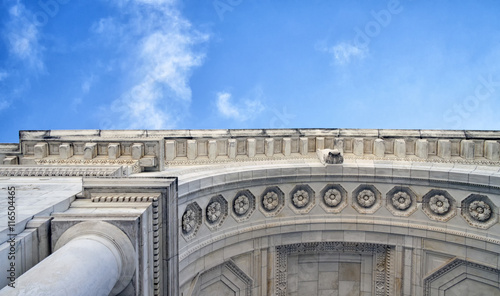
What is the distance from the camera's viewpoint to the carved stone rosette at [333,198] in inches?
436

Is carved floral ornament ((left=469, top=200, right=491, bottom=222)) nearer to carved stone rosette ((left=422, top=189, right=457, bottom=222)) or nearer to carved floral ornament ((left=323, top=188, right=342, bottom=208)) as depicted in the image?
carved stone rosette ((left=422, top=189, right=457, bottom=222))

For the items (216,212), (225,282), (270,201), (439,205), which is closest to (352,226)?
(439,205)

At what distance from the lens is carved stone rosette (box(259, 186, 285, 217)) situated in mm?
10656

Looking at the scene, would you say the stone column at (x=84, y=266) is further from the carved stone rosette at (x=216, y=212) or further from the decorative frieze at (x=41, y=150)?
the decorative frieze at (x=41, y=150)

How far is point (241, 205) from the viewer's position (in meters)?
10.3

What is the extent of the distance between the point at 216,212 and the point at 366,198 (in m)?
4.31

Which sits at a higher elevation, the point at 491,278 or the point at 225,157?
the point at 225,157

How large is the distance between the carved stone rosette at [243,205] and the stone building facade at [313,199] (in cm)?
4

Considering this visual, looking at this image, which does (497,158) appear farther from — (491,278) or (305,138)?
(305,138)

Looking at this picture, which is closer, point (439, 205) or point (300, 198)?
point (439, 205)

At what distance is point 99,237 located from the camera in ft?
16.6

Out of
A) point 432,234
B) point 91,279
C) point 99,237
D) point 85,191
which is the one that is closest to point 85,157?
point 85,191

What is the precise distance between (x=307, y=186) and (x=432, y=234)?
3.51 metres

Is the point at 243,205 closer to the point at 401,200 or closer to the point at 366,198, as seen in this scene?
the point at 366,198
